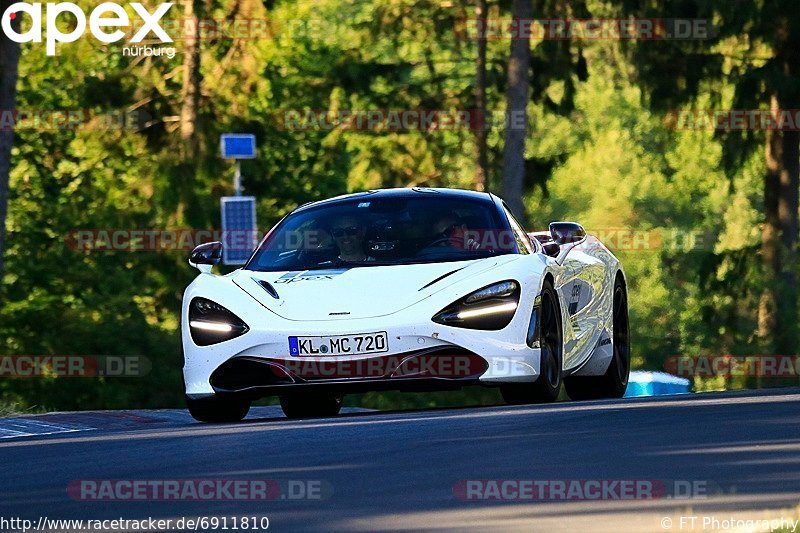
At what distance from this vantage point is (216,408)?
42.7 ft

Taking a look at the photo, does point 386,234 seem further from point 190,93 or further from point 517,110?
point 190,93

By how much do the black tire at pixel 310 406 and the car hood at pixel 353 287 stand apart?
2.07 meters

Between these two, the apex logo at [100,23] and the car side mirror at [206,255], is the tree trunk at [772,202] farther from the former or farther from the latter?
the car side mirror at [206,255]

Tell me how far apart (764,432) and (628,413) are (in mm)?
1608

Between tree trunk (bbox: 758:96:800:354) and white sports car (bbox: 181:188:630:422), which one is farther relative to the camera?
tree trunk (bbox: 758:96:800:354)

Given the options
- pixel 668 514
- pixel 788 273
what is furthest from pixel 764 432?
pixel 788 273

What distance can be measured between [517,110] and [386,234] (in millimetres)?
22337

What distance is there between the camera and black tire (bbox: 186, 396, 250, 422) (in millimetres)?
12867

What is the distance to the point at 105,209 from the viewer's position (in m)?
44.4

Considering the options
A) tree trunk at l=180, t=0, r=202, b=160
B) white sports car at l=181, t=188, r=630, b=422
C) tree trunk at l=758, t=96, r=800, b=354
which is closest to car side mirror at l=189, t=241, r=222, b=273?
white sports car at l=181, t=188, r=630, b=422

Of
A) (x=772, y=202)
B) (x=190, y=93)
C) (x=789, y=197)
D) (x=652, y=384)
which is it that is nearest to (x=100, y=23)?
(x=190, y=93)

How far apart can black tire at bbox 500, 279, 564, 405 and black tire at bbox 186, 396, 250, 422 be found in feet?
5.59

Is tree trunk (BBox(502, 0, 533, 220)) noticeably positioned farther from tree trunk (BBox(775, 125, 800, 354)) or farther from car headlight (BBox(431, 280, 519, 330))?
car headlight (BBox(431, 280, 519, 330))

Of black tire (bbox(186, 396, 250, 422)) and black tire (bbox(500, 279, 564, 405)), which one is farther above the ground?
black tire (bbox(500, 279, 564, 405))
